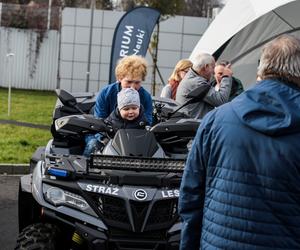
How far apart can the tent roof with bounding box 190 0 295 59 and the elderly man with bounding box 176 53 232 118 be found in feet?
13.9

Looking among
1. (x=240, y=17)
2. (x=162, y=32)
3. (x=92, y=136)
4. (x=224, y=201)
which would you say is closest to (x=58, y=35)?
(x=162, y=32)

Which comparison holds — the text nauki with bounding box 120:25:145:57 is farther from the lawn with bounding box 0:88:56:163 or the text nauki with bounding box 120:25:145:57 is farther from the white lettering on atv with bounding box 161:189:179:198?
the white lettering on atv with bounding box 161:189:179:198

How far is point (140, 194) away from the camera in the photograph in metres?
4.27

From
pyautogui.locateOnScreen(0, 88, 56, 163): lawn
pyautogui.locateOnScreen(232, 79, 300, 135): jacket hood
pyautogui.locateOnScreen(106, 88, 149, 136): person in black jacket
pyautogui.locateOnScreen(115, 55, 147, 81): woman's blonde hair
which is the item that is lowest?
pyautogui.locateOnScreen(0, 88, 56, 163): lawn

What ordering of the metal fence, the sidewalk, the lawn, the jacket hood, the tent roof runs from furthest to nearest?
the metal fence, the tent roof, the lawn, the sidewalk, the jacket hood

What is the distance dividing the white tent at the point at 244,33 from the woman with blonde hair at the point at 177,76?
10.0 feet

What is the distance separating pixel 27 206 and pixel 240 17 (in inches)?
277

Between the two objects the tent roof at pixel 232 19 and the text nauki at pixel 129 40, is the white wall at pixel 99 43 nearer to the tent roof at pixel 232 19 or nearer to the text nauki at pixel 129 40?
the text nauki at pixel 129 40

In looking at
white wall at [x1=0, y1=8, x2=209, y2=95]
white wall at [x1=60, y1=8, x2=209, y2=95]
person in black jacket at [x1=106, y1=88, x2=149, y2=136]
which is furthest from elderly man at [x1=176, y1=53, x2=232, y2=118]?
white wall at [x1=60, y1=8, x2=209, y2=95]

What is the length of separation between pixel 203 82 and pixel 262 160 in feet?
13.0

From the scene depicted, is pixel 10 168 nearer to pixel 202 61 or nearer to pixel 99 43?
pixel 202 61

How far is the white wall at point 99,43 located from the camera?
23.4 metres

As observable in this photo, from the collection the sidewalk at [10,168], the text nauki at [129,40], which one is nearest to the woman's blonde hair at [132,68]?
the sidewalk at [10,168]

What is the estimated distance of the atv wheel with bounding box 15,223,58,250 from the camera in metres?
4.23
